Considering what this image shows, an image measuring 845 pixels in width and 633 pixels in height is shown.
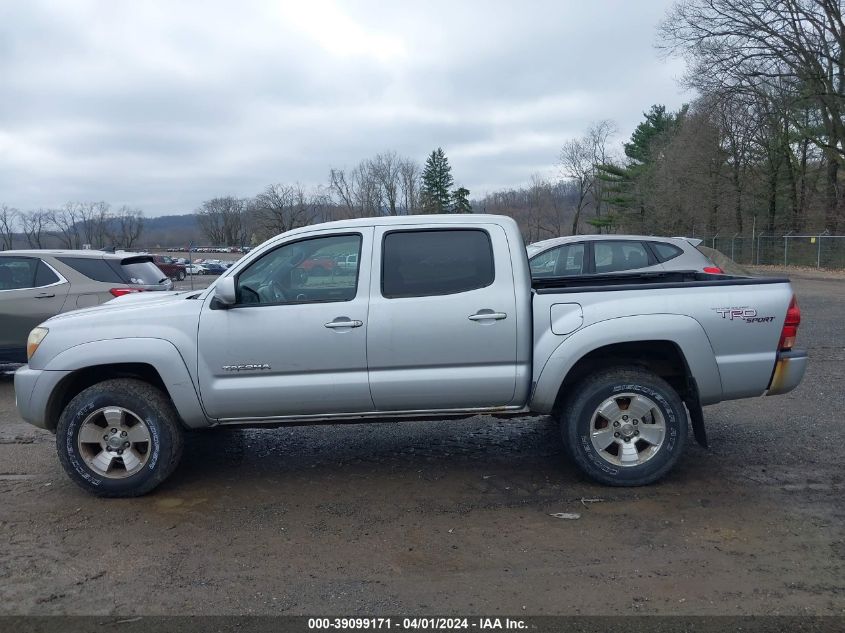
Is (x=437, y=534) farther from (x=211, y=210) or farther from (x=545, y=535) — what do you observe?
Answer: (x=211, y=210)

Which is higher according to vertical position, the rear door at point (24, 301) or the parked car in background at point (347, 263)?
the parked car in background at point (347, 263)

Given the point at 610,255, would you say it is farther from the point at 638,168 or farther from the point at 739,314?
the point at 638,168

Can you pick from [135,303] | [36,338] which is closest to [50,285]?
[36,338]

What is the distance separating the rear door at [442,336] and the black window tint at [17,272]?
235 inches

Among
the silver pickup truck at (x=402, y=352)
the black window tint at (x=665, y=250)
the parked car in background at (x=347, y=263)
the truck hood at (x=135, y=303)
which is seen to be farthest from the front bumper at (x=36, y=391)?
the black window tint at (x=665, y=250)

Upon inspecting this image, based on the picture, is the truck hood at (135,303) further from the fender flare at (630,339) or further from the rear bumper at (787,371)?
the rear bumper at (787,371)

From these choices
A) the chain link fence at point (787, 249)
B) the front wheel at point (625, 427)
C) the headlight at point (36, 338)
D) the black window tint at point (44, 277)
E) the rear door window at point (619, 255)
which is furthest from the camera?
the chain link fence at point (787, 249)

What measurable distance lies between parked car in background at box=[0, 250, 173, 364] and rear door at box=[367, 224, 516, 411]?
514 centimetres

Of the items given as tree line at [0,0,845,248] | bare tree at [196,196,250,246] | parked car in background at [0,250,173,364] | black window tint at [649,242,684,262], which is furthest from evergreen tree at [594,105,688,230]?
parked car in background at [0,250,173,364]

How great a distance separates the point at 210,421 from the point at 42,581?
Answer: 1411mm

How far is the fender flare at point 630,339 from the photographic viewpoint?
465 centimetres

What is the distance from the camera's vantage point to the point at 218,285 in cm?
464

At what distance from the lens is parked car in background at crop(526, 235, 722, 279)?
430 inches

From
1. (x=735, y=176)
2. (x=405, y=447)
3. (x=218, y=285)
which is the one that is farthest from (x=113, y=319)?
(x=735, y=176)
